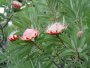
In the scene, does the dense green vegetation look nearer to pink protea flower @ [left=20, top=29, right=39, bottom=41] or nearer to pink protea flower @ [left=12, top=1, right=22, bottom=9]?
pink protea flower @ [left=20, top=29, right=39, bottom=41]

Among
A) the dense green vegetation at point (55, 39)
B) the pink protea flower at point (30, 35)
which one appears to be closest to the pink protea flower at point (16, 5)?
the dense green vegetation at point (55, 39)

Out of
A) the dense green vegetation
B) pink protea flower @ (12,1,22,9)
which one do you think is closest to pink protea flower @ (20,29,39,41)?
the dense green vegetation

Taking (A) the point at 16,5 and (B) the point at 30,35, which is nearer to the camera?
(B) the point at 30,35

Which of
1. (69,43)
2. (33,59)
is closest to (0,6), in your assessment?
(33,59)

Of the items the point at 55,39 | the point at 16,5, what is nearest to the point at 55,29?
the point at 55,39

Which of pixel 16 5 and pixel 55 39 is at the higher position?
pixel 16 5

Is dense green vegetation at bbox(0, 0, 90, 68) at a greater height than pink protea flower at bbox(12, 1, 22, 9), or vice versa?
pink protea flower at bbox(12, 1, 22, 9)

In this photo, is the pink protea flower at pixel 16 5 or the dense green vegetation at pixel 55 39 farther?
the pink protea flower at pixel 16 5

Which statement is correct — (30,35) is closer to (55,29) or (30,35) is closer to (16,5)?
(55,29)

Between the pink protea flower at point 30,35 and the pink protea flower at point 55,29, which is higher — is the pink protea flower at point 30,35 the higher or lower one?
the lower one

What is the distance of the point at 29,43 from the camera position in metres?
2.11

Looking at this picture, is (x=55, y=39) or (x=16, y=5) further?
(x=16, y=5)

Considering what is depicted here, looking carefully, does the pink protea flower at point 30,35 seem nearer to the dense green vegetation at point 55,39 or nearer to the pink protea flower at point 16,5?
the dense green vegetation at point 55,39

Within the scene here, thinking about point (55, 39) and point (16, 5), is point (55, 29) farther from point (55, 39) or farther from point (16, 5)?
point (16, 5)
